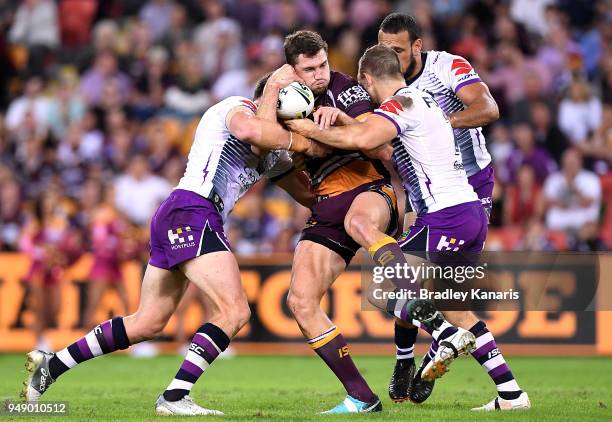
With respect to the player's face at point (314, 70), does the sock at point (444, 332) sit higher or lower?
lower

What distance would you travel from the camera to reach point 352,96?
943cm

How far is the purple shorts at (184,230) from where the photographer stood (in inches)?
350

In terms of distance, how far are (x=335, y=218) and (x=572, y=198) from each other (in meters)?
8.19

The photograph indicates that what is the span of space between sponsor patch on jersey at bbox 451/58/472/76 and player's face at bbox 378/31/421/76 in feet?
1.18

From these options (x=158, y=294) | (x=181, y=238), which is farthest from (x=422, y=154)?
(x=158, y=294)

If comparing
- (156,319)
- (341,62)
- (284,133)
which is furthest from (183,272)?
(341,62)

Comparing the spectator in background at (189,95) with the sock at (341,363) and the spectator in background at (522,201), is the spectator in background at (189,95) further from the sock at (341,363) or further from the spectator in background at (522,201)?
the sock at (341,363)

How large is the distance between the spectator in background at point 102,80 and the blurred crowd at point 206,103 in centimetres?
4

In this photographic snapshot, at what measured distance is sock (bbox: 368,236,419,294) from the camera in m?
8.75

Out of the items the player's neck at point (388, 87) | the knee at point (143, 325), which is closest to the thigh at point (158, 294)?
the knee at point (143, 325)

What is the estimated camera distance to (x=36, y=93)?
20891 millimetres

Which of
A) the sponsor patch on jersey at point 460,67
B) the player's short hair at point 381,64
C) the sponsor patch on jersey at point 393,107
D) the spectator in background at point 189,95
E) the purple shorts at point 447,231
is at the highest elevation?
the spectator in background at point 189,95

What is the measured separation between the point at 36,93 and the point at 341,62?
5.79 m

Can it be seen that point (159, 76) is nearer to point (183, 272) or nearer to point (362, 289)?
point (362, 289)
